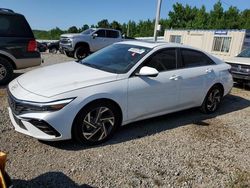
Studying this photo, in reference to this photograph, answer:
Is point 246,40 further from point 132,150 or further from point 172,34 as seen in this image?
point 132,150

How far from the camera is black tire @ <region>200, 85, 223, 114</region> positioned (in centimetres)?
592

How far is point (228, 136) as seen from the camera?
16.3 ft

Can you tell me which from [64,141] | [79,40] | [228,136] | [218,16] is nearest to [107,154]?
[64,141]

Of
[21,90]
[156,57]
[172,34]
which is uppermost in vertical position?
[156,57]

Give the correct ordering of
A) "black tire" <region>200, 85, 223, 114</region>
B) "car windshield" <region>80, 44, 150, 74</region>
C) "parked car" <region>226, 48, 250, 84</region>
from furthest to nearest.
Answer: "parked car" <region>226, 48, 250, 84</region>, "black tire" <region>200, 85, 223, 114</region>, "car windshield" <region>80, 44, 150, 74</region>

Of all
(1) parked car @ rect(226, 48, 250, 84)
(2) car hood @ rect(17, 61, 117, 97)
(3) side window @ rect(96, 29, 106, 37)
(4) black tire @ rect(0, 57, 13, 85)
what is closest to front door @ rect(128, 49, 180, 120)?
(2) car hood @ rect(17, 61, 117, 97)

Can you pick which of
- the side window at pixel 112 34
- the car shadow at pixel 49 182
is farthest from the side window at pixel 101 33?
the car shadow at pixel 49 182

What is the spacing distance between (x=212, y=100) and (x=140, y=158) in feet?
9.48

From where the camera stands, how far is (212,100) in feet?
19.9

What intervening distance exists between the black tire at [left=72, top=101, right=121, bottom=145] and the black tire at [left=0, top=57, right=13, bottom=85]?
4.14 meters

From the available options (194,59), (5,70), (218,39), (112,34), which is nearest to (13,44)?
(5,70)

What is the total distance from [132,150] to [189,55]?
242cm

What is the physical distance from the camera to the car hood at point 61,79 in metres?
3.76

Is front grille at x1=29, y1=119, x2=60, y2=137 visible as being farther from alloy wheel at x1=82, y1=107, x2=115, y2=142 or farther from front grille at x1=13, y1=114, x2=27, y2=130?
alloy wheel at x1=82, y1=107, x2=115, y2=142
